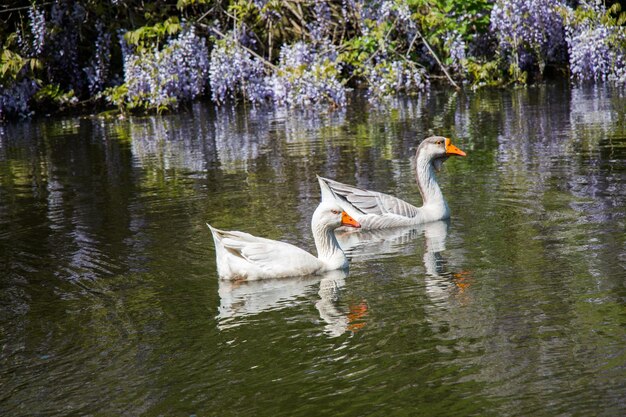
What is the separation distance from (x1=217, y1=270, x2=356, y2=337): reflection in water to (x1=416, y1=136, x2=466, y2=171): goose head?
3286 millimetres

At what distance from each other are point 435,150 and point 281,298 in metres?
4.34

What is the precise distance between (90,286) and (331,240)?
2286mm

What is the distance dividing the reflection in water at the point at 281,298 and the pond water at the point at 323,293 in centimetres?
3

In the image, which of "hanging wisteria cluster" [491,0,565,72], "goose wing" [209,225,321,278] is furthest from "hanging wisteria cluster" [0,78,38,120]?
"goose wing" [209,225,321,278]

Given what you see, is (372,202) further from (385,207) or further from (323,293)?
(323,293)

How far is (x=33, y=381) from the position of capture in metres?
6.82

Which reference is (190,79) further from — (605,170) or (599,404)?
(599,404)

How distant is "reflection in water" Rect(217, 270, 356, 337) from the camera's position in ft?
25.6

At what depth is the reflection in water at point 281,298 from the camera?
7812mm

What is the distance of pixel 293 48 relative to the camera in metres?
24.4

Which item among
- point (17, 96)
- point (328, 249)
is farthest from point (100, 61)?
point (328, 249)

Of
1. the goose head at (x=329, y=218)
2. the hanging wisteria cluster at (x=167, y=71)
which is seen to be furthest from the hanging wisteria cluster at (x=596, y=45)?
the goose head at (x=329, y=218)

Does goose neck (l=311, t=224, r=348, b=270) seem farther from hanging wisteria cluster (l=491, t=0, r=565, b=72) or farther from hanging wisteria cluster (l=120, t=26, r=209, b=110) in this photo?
hanging wisteria cluster (l=491, t=0, r=565, b=72)

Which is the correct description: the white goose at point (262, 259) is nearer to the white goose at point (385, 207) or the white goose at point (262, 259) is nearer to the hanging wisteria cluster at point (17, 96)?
the white goose at point (385, 207)
